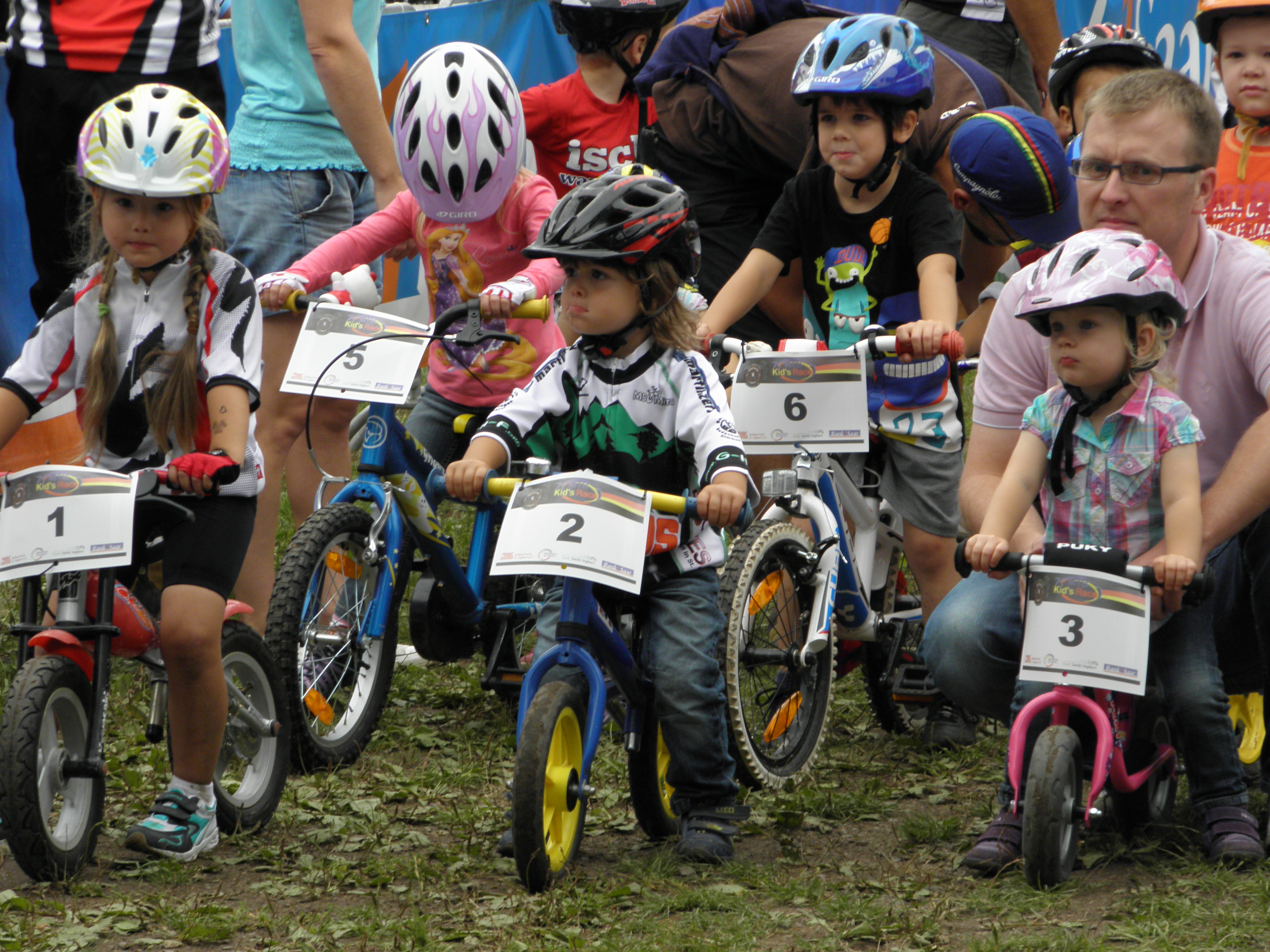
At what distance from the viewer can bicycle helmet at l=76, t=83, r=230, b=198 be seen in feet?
12.2

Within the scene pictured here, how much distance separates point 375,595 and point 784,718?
1.25 m

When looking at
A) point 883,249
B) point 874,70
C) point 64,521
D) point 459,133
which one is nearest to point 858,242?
point 883,249

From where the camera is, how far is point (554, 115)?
20.3 feet

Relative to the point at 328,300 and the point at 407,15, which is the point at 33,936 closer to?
the point at 328,300

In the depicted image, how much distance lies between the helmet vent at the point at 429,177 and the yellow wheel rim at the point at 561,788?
204cm

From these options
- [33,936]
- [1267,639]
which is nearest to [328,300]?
[33,936]

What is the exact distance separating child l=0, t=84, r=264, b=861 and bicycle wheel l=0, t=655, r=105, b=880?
0.57 ft

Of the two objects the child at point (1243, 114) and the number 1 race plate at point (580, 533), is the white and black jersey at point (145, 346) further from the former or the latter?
the child at point (1243, 114)

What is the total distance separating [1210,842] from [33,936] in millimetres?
2633

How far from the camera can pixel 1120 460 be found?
3582 mm

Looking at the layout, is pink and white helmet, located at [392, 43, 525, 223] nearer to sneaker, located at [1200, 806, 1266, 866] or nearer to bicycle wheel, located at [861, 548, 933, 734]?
bicycle wheel, located at [861, 548, 933, 734]

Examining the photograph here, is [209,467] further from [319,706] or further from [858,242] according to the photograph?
[858,242]

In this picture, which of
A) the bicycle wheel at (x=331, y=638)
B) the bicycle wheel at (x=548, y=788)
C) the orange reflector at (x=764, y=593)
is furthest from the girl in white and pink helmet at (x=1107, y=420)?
the bicycle wheel at (x=331, y=638)

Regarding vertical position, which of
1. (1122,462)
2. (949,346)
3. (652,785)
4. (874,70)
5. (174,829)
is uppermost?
(874,70)
